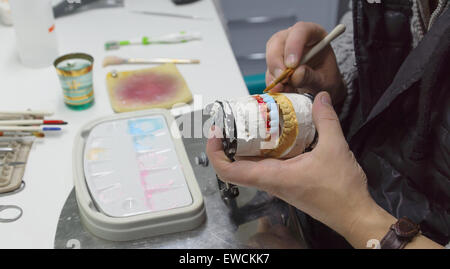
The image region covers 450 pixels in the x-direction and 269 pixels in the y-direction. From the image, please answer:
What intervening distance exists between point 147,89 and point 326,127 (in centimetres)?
42

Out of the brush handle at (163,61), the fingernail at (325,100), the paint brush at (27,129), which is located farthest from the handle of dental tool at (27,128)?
the fingernail at (325,100)

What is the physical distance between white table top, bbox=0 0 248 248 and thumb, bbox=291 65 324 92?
0.16 meters

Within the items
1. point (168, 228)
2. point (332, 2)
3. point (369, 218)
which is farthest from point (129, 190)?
point (332, 2)

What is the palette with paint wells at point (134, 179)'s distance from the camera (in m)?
0.56

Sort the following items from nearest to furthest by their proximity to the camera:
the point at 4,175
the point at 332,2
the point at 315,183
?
1. the point at 315,183
2. the point at 4,175
3. the point at 332,2

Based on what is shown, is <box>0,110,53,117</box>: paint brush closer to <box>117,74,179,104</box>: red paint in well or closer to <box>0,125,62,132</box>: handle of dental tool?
<box>0,125,62,132</box>: handle of dental tool

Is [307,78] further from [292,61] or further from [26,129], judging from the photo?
[26,129]

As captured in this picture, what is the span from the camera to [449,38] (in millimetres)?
517

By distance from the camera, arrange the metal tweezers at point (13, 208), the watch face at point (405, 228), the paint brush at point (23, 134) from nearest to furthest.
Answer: the watch face at point (405, 228) < the metal tweezers at point (13, 208) < the paint brush at point (23, 134)

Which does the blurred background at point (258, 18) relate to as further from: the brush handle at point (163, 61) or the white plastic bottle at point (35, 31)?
the white plastic bottle at point (35, 31)

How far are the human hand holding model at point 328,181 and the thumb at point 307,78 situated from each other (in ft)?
0.51

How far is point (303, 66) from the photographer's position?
26.8 inches

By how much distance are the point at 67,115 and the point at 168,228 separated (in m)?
0.34

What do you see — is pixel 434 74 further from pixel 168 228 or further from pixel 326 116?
pixel 168 228
